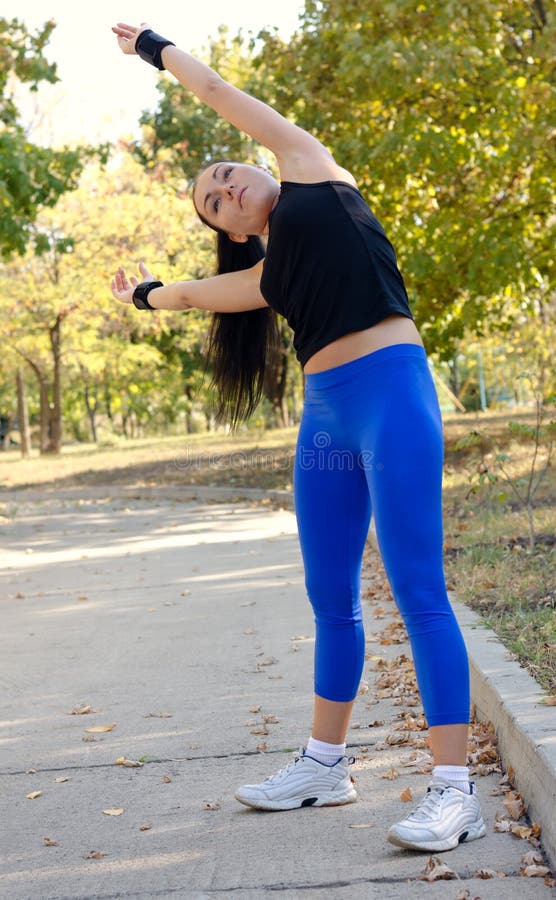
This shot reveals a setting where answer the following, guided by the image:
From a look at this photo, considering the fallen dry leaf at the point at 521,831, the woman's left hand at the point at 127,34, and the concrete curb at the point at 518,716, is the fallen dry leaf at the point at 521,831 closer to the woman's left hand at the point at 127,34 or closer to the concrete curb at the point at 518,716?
the concrete curb at the point at 518,716

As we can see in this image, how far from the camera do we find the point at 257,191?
3.26 meters

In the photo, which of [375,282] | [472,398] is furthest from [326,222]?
[472,398]

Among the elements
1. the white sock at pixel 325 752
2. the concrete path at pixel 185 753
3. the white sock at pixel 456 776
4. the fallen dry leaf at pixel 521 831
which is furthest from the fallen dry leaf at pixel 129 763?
the fallen dry leaf at pixel 521 831

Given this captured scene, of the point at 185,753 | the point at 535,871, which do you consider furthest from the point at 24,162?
the point at 535,871

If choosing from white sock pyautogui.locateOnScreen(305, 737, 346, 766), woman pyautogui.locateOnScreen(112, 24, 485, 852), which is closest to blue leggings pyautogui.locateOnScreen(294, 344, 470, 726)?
woman pyautogui.locateOnScreen(112, 24, 485, 852)

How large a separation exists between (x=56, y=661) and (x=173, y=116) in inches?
1185

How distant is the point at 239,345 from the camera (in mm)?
3707

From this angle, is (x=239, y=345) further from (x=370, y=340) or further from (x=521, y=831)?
(x=521, y=831)

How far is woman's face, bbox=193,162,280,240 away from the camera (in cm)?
327

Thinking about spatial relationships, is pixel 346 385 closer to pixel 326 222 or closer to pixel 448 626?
pixel 326 222

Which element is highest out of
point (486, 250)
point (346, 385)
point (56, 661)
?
point (486, 250)

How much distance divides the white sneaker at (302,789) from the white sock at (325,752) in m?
0.01

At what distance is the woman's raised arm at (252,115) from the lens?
10.3 feet

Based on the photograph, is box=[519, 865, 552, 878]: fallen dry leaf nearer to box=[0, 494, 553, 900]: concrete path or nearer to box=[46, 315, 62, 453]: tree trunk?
box=[0, 494, 553, 900]: concrete path
